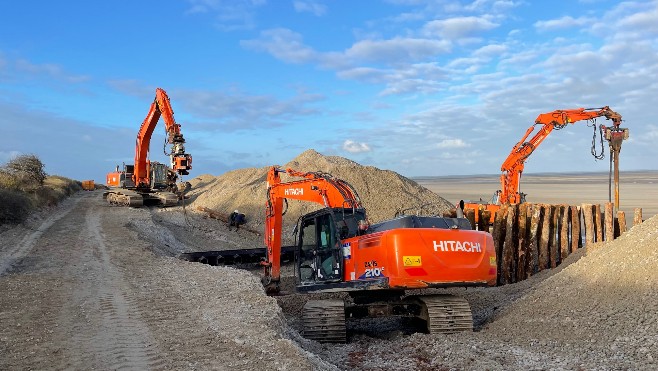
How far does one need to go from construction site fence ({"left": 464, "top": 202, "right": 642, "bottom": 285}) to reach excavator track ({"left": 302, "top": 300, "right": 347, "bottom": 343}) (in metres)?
7.79

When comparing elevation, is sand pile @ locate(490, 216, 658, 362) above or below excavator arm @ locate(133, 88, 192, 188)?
below

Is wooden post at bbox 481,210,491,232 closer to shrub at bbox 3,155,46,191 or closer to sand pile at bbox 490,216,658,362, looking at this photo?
sand pile at bbox 490,216,658,362

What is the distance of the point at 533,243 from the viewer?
15922mm

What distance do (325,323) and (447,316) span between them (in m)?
2.15

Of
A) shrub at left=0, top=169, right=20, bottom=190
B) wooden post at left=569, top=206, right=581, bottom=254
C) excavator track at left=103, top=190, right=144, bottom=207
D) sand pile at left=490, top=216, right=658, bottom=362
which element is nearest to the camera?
sand pile at left=490, top=216, right=658, bottom=362

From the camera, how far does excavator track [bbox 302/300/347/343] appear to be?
9789 mm

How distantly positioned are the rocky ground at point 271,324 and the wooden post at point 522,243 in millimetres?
1617

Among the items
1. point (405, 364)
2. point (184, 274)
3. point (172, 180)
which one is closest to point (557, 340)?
point (405, 364)

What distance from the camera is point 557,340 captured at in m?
8.93

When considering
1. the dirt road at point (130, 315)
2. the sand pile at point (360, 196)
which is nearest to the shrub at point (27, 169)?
the sand pile at point (360, 196)

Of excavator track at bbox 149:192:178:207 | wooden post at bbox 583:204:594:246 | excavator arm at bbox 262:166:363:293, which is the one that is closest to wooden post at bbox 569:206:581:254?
wooden post at bbox 583:204:594:246

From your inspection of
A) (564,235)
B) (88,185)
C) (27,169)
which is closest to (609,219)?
(564,235)

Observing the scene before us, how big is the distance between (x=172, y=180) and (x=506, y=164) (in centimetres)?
2117

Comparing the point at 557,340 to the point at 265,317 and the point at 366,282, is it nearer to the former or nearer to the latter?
the point at 366,282
